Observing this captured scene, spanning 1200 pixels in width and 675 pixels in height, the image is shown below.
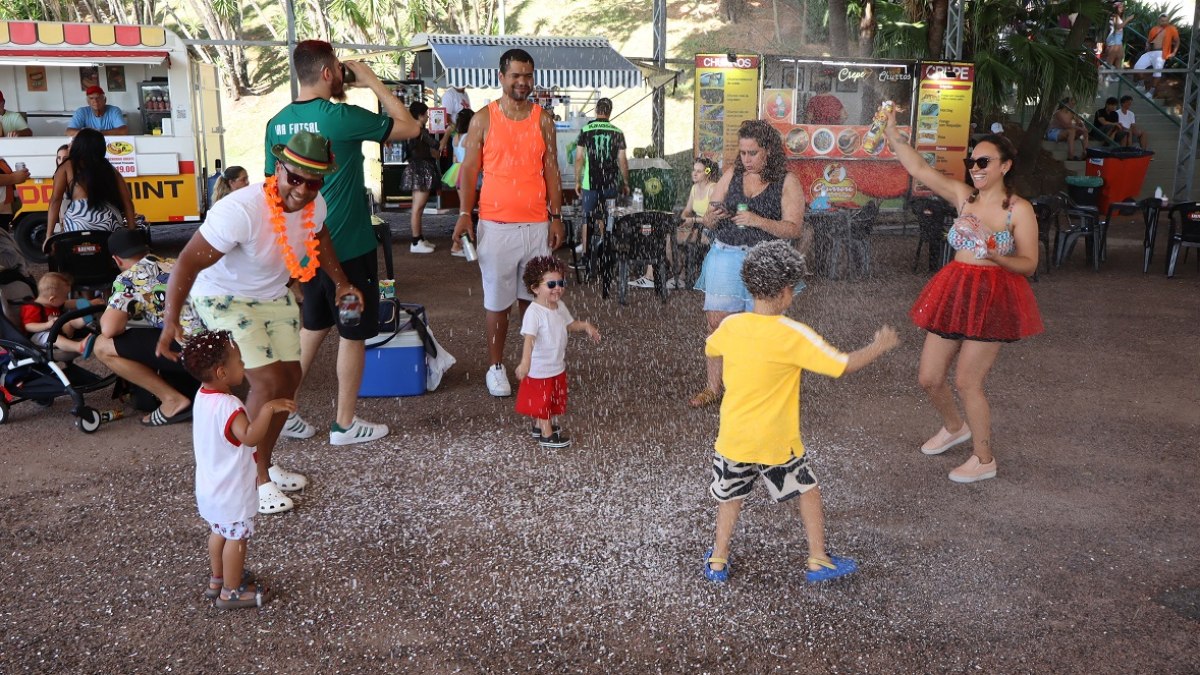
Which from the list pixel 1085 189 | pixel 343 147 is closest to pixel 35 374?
pixel 343 147

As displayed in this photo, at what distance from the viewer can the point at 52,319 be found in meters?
5.95

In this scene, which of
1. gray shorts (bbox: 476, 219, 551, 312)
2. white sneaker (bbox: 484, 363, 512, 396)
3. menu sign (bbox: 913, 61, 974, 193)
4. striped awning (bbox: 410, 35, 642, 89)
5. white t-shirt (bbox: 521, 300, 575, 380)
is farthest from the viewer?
striped awning (bbox: 410, 35, 642, 89)

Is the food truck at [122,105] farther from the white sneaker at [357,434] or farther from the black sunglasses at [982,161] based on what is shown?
the black sunglasses at [982,161]

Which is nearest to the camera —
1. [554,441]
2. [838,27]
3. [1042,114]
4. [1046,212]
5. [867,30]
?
[554,441]

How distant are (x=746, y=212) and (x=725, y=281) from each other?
0.45 metres

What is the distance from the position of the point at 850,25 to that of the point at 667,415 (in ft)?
47.1

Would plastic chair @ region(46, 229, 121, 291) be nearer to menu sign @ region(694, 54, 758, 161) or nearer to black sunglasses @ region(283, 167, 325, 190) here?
black sunglasses @ region(283, 167, 325, 190)

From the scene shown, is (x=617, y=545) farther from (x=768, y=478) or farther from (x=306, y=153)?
(x=306, y=153)

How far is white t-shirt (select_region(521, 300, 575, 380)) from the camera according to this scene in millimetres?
4910

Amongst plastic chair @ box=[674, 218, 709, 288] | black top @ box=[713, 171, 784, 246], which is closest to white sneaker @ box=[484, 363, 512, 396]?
black top @ box=[713, 171, 784, 246]

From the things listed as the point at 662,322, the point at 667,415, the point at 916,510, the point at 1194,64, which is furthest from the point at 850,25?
the point at 916,510

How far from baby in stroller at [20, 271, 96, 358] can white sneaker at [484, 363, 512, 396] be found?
2193 millimetres

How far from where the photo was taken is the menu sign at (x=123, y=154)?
11.2 m

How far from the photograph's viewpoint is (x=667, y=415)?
5.68 meters
